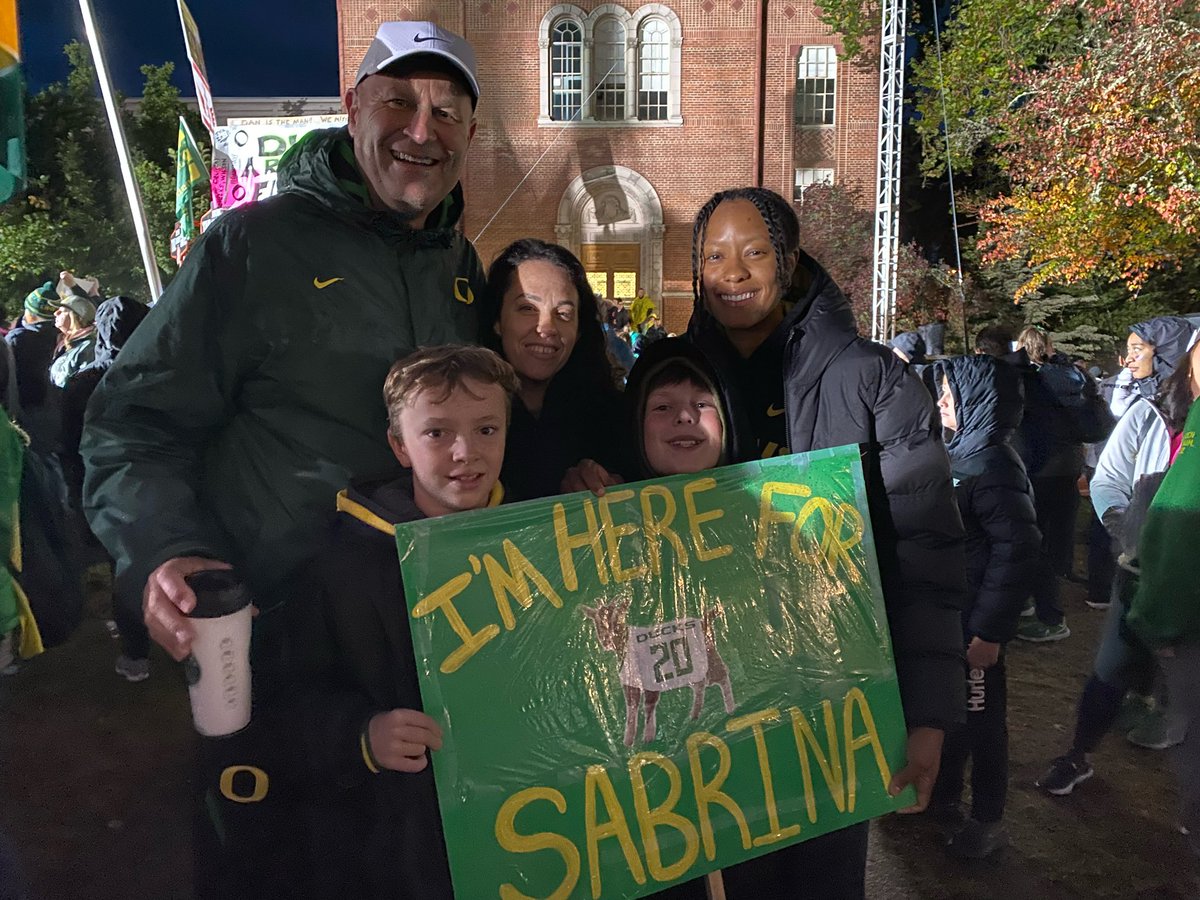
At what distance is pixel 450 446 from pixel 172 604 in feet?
1.76

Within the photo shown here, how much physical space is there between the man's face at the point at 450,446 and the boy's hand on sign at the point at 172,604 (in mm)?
396

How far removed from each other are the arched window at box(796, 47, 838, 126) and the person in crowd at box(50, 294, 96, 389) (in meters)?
2.42

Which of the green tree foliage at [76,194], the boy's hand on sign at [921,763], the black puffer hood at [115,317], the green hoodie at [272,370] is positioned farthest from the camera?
the black puffer hood at [115,317]

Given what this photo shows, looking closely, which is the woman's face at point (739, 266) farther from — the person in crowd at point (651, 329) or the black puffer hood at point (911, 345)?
the black puffer hood at point (911, 345)

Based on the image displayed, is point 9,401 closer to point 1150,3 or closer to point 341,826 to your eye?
point 341,826

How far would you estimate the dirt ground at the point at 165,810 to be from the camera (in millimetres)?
2588

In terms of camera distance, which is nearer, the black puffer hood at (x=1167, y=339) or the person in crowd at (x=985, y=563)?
the person in crowd at (x=985, y=563)

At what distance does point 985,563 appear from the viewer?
8.18 ft

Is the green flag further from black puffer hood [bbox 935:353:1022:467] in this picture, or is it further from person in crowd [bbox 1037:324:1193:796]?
person in crowd [bbox 1037:324:1193:796]

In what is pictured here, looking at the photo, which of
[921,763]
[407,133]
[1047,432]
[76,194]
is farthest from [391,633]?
[1047,432]

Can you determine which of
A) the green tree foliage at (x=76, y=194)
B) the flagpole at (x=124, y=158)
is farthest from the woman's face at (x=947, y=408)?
the green tree foliage at (x=76, y=194)

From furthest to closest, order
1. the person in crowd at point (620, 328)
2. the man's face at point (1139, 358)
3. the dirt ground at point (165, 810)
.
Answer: the man's face at point (1139, 358)
the dirt ground at point (165, 810)
the person in crowd at point (620, 328)

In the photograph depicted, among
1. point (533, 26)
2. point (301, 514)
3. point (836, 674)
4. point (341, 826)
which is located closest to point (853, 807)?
point (836, 674)

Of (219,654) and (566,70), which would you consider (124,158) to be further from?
(219,654)
